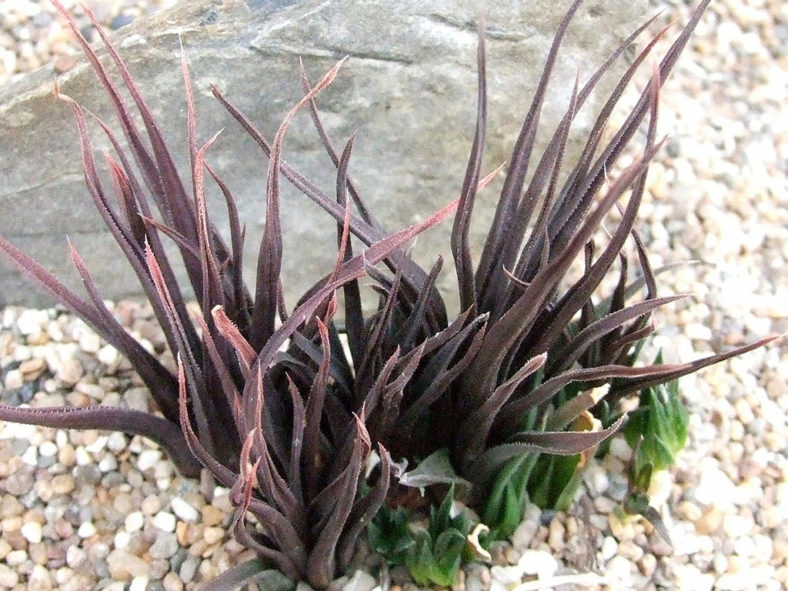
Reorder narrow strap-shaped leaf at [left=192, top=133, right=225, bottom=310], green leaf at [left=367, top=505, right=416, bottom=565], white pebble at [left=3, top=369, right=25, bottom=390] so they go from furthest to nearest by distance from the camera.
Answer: white pebble at [left=3, top=369, right=25, bottom=390] < green leaf at [left=367, top=505, right=416, bottom=565] < narrow strap-shaped leaf at [left=192, top=133, right=225, bottom=310]

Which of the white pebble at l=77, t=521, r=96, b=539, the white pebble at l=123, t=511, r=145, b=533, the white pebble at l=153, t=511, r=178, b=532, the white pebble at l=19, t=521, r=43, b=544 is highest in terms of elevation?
the white pebble at l=153, t=511, r=178, b=532

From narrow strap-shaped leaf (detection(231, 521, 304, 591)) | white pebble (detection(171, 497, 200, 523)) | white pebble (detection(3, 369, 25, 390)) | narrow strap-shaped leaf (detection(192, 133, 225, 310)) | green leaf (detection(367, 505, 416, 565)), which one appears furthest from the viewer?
white pebble (detection(3, 369, 25, 390))

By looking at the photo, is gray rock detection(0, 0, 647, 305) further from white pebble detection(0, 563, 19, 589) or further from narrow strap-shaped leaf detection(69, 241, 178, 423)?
white pebble detection(0, 563, 19, 589)

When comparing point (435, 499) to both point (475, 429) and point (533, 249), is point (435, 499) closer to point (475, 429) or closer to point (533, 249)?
point (475, 429)

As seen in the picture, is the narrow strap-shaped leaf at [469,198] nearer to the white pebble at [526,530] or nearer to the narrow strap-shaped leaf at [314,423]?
the narrow strap-shaped leaf at [314,423]

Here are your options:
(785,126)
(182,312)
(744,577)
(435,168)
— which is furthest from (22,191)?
(785,126)

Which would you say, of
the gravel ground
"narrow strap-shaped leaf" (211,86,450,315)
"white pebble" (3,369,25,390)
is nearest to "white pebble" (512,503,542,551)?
the gravel ground

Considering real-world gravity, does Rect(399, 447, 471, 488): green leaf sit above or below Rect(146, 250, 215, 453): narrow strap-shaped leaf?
below

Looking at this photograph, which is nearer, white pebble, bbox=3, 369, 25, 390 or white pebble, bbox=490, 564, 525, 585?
white pebble, bbox=490, 564, 525, 585
